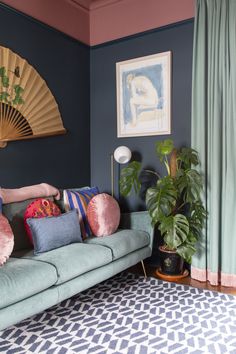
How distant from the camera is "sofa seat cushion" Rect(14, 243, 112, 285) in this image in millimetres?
2056

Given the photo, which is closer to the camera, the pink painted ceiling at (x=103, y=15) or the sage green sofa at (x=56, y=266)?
the sage green sofa at (x=56, y=266)

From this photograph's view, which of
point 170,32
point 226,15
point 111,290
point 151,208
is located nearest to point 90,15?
point 170,32

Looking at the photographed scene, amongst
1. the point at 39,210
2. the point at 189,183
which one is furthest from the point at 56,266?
the point at 189,183

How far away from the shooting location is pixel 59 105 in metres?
3.28

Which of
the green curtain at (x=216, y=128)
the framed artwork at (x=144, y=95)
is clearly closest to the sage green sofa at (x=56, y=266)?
the green curtain at (x=216, y=128)

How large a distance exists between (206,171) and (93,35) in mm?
2097

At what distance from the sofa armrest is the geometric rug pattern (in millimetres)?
542

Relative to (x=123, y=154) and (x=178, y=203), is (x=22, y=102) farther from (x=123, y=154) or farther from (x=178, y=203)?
(x=178, y=203)

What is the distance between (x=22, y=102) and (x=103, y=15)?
61.9 inches

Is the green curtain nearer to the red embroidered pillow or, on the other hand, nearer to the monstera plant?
the monstera plant

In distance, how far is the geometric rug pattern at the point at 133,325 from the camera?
5.98 ft

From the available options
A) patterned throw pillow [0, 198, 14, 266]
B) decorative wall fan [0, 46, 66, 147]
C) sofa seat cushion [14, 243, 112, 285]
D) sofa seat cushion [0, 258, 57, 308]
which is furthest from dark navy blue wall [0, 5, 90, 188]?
sofa seat cushion [0, 258, 57, 308]

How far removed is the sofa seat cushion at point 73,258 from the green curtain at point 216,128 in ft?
3.36

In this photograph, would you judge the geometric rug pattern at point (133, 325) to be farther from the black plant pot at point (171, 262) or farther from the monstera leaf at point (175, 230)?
the monstera leaf at point (175, 230)
